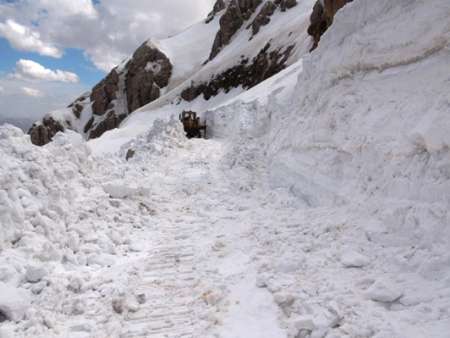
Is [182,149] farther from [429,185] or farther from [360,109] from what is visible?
[429,185]

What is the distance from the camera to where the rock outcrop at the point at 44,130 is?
63.4 metres

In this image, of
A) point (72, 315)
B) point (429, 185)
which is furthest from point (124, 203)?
point (429, 185)

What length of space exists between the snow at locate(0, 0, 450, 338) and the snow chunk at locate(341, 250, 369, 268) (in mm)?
15

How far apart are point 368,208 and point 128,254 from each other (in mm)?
3473

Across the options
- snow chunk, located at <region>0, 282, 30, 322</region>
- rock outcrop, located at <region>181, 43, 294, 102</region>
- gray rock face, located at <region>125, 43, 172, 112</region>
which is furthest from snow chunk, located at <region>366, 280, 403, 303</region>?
gray rock face, located at <region>125, 43, 172, 112</region>

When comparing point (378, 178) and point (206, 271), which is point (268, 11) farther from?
point (206, 271)

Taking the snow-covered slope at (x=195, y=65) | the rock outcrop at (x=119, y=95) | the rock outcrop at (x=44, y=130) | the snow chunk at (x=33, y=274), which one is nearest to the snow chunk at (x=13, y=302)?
the snow chunk at (x=33, y=274)

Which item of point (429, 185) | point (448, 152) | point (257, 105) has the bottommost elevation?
point (429, 185)

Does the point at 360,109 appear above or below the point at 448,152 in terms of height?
above

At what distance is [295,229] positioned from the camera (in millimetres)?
5949

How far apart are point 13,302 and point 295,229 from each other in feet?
12.5

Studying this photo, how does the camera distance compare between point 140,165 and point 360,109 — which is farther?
point 140,165

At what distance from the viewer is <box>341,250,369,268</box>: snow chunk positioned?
437 centimetres

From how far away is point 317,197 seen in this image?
700 cm
